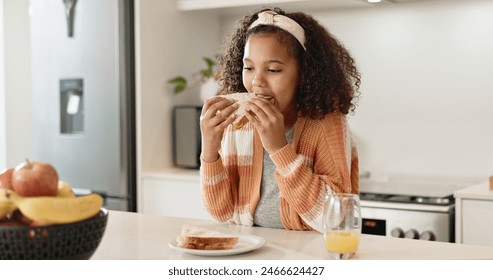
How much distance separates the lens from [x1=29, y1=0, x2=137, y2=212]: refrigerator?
3.52m

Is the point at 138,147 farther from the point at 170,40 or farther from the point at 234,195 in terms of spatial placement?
the point at 234,195

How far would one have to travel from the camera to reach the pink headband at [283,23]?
196 cm

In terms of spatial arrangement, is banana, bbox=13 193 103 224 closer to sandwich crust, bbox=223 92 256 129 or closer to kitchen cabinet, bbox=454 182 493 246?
sandwich crust, bbox=223 92 256 129

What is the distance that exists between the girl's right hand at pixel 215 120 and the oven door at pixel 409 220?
4.15 feet

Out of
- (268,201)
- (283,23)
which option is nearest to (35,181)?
(268,201)

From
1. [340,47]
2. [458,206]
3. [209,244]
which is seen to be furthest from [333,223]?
[458,206]

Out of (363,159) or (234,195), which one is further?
A: (363,159)

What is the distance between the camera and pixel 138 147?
3.55 metres

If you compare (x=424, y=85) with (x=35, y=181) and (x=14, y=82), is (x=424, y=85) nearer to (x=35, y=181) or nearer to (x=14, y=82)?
(x=14, y=82)

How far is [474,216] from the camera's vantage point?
9.03ft

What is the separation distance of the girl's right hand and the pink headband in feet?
0.83

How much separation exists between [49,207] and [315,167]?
883 mm

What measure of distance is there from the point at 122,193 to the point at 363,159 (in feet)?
4.06

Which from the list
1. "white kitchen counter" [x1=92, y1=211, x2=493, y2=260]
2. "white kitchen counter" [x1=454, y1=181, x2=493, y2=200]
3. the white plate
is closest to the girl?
"white kitchen counter" [x1=92, y1=211, x2=493, y2=260]
